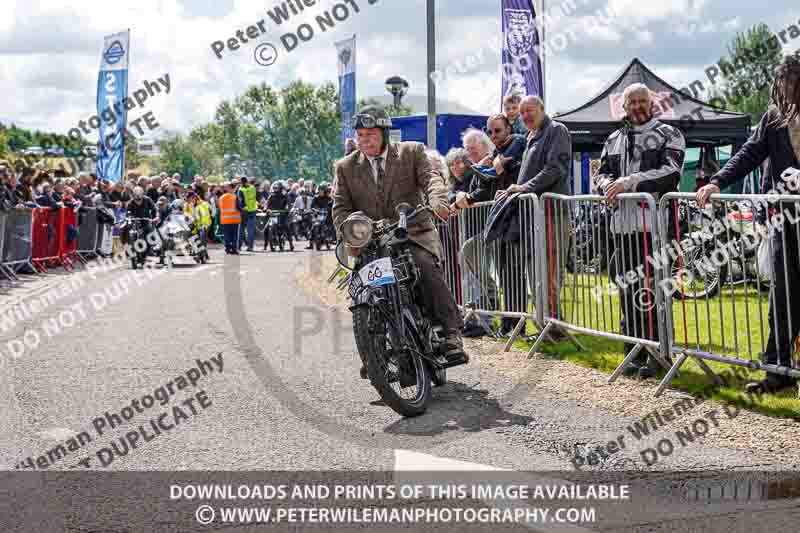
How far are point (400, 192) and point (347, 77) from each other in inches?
834

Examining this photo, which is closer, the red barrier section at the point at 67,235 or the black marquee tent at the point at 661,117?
the black marquee tent at the point at 661,117

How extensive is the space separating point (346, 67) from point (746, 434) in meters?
23.6

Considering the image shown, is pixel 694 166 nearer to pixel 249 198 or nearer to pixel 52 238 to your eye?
pixel 249 198

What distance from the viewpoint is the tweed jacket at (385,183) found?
7.25m

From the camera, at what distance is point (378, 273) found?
6.56 m

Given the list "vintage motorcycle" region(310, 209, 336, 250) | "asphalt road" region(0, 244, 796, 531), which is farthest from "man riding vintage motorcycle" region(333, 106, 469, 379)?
"vintage motorcycle" region(310, 209, 336, 250)

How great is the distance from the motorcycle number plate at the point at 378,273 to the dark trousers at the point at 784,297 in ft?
7.78

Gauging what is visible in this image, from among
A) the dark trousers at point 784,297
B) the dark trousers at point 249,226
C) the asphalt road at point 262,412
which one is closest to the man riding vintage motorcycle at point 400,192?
the asphalt road at point 262,412

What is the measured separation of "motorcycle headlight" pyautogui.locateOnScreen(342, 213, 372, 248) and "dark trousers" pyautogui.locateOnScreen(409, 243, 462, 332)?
0.47 m

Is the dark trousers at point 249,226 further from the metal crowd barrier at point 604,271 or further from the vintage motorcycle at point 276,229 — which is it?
the metal crowd barrier at point 604,271

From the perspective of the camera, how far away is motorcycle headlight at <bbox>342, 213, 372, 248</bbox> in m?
6.63

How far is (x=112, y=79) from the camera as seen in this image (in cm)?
2769

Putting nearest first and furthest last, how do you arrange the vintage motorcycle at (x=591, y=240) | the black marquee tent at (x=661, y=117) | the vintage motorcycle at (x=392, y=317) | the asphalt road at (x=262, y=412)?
the asphalt road at (x=262, y=412) < the vintage motorcycle at (x=392, y=317) < the vintage motorcycle at (x=591, y=240) < the black marquee tent at (x=661, y=117)

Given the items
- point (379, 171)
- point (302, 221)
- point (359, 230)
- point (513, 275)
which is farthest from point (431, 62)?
point (302, 221)
